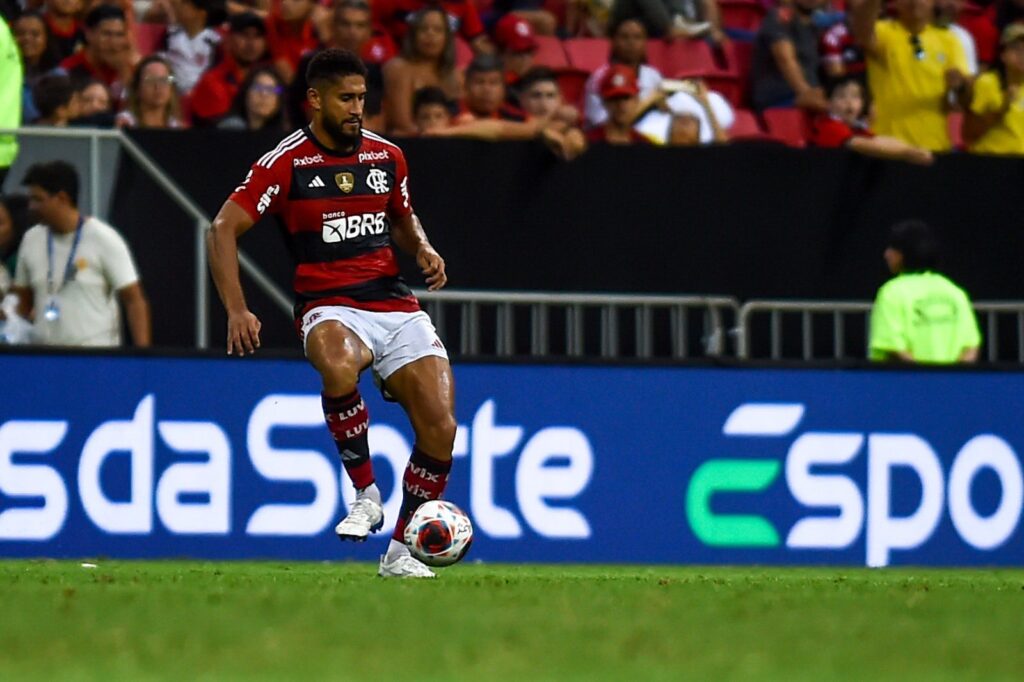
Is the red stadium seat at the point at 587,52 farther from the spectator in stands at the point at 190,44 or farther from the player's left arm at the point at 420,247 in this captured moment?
the player's left arm at the point at 420,247

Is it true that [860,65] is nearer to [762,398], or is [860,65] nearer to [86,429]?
[762,398]

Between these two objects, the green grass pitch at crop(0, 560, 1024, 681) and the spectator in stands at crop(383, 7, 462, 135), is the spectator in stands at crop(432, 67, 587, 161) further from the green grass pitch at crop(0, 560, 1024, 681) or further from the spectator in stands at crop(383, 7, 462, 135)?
the green grass pitch at crop(0, 560, 1024, 681)

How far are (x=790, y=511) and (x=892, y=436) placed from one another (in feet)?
2.71

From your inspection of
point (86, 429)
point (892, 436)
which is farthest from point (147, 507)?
point (892, 436)

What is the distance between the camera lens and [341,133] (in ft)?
31.2

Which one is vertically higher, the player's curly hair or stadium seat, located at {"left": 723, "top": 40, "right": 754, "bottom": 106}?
the player's curly hair

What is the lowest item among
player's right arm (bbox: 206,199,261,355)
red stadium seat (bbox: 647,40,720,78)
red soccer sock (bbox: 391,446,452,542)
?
red soccer sock (bbox: 391,446,452,542)

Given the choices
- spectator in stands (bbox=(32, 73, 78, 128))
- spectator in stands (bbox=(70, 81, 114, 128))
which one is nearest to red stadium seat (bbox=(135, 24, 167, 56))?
spectator in stands (bbox=(70, 81, 114, 128))

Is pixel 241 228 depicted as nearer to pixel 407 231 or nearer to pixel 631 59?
pixel 407 231

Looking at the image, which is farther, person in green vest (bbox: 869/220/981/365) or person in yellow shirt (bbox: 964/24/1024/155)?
person in yellow shirt (bbox: 964/24/1024/155)

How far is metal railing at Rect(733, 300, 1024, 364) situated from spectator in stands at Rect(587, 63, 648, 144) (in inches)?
65.9

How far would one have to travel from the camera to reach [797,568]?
493 inches

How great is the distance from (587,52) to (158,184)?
4379 mm

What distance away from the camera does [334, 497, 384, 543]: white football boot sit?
9109mm
